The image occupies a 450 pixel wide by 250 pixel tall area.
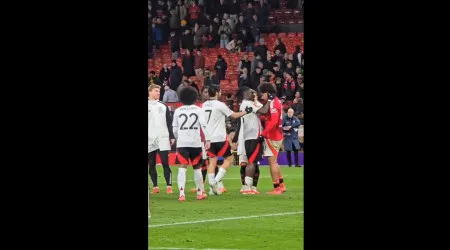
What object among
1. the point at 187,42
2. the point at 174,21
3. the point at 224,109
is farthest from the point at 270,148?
the point at 174,21

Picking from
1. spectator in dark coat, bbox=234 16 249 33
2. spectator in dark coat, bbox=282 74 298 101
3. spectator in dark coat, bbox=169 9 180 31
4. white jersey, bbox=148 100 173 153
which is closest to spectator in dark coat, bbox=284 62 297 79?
spectator in dark coat, bbox=282 74 298 101

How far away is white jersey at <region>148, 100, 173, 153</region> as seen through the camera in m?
16.0

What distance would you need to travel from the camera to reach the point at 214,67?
3419cm

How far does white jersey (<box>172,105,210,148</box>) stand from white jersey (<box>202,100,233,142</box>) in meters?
0.88

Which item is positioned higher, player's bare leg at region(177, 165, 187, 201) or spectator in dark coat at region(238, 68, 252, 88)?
spectator in dark coat at region(238, 68, 252, 88)

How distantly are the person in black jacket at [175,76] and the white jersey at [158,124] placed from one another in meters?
15.2

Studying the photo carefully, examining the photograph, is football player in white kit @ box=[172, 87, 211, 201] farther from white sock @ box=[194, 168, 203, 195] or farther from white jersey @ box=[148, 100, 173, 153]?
white jersey @ box=[148, 100, 173, 153]

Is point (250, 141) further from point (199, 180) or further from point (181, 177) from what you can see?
point (181, 177)

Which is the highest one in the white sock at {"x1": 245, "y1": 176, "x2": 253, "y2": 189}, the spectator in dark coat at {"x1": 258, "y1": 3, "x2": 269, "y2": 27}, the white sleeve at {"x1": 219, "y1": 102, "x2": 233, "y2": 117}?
the spectator in dark coat at {"x1": 258, "y1": 3, "x2": 269, "y2": 27}

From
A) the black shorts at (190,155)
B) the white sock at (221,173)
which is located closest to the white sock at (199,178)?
the black shorts at (190,155)

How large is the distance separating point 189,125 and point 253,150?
1.57m

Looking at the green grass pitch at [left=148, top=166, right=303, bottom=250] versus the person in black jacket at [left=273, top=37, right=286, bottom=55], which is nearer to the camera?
the green grass pitch at [left=148, top=166, right=303, bottom=250]
